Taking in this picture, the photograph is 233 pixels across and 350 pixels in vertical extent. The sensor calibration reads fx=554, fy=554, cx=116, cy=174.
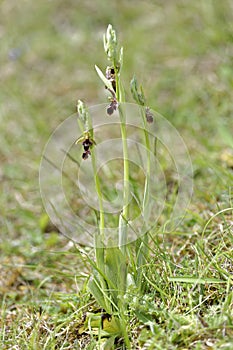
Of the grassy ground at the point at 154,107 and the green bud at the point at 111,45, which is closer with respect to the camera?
the green bud at the point at 111,45

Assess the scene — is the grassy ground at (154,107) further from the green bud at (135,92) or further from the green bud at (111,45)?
the green bud at (111,45)

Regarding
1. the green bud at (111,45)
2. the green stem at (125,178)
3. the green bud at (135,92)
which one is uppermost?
the green bud at (111,45)

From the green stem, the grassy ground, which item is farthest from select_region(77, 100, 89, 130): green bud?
the grassy ground

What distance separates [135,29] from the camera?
4793mm

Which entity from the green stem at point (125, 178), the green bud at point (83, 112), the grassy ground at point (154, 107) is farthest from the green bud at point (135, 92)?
the grassy ground at point (154, 107)

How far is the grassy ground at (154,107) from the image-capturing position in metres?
1.72

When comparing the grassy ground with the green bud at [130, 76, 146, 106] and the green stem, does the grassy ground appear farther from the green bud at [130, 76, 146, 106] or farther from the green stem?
the green bud at [130, 76, 146, 106]

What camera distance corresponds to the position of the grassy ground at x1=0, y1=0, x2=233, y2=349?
5.63 feet

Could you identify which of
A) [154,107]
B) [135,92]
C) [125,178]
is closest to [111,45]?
[135,92]

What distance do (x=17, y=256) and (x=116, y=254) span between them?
1.08 meters

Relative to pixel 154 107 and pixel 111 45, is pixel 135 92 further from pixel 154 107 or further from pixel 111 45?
pixel 154 107

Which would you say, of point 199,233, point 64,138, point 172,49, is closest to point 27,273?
point 199,233

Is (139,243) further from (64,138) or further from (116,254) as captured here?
(64,138)

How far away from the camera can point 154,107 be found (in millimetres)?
3496
